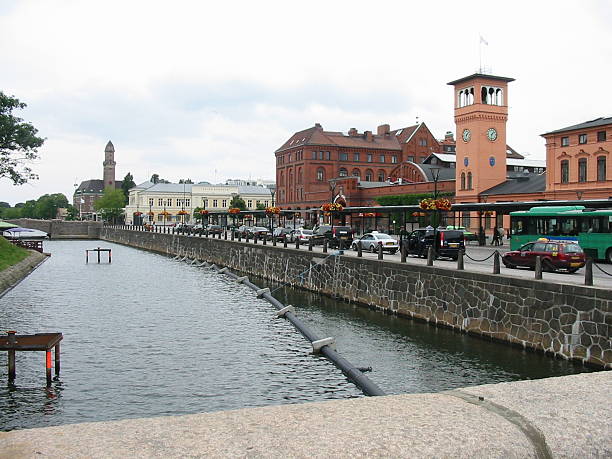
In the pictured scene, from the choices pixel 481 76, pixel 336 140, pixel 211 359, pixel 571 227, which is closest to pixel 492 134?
pixel 481 76

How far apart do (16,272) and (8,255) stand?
7.76 metres

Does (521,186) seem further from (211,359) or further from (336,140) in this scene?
(336,140)

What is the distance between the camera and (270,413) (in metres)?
3.97

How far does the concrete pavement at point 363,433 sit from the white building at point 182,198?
139837 millimetres

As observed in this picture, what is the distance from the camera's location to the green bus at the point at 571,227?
29016mm

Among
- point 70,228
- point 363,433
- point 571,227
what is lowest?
point 70,228

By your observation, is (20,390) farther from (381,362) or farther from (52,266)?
(52,266)

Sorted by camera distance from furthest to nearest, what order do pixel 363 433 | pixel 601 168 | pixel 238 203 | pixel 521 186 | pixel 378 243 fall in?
pixel 238 203 < pixel 521 186 < pixel 601 168 < pixel 378 243 < pixel 363 433

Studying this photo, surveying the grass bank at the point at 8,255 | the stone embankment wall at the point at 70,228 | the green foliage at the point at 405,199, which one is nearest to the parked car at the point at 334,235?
the grass bank at the point at 8,255

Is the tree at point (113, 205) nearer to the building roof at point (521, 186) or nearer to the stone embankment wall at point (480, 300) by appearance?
the building roof at point (521, 186)

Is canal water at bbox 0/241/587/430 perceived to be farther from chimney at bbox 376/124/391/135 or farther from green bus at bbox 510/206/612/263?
chimney at bbox 376/124/391/135

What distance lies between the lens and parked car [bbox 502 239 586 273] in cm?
2262

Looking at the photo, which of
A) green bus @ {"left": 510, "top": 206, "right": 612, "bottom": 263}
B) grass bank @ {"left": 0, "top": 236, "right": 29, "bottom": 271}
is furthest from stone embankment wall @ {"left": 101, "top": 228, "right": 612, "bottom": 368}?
grass bank @ {"left": 0, "top": 236, "right": 29, "bottom": 271}

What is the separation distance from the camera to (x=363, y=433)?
11.5ft
